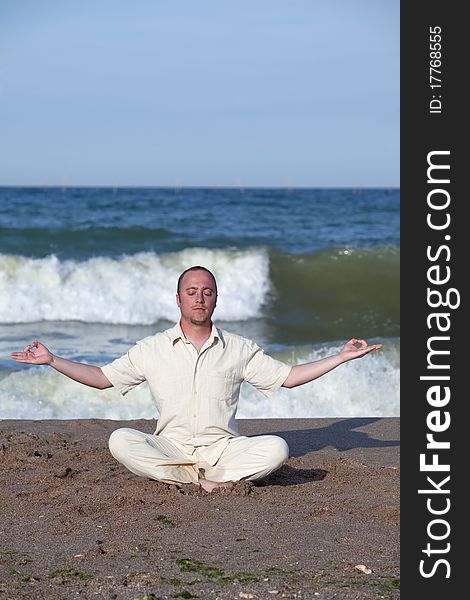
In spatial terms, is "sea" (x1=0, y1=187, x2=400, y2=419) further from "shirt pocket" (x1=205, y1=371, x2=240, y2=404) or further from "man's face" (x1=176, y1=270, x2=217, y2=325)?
"man's face" (x1=176, y1=270, x2=217, y2=325)

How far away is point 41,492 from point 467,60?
3299 mm

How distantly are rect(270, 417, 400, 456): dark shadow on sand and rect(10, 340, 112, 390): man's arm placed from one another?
1861 millimetres

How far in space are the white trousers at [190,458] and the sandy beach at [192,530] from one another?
10 centimetres

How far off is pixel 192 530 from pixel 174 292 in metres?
12.2

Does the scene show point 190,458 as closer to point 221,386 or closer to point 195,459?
point 195,459

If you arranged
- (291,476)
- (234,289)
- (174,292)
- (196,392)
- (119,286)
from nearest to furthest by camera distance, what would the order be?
(196,392)
(291,476)
(119,286)
(174,292)
(234,289)

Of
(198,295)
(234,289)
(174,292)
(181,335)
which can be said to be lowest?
(181,335)

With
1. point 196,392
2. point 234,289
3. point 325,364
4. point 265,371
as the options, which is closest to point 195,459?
point 196,392

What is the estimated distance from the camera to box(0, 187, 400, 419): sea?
9.40m

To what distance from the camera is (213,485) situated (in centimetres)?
562

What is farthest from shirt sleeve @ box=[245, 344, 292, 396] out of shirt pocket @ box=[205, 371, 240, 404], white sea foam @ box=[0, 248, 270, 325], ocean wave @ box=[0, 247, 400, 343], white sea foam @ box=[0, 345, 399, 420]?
white sea foam @ box=[0, 248, 270, 325]

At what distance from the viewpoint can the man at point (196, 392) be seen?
5570mm

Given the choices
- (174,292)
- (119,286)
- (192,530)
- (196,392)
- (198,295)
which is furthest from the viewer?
(174,292)

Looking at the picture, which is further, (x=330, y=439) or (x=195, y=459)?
(x=330, y=439)
